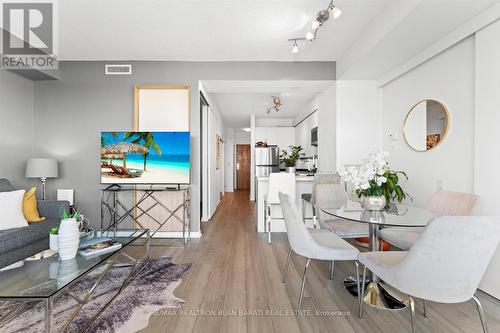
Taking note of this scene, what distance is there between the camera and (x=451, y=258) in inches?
48.6

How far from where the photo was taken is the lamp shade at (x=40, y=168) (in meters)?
3.27

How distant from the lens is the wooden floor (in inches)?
65.5

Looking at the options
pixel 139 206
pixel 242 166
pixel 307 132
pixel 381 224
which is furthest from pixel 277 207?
pixel 242 166

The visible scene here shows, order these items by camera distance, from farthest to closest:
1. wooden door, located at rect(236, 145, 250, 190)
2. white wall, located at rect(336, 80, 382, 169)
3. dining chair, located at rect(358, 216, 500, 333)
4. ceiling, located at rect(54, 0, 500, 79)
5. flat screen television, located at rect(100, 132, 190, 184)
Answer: wooden door, located at rect(236, 145, 250, 190), white wall, located at rect(336, 80, 382, 169), flat screen television, located at rect(100, 132, 190, 184), ceiling, located at rect(54, 0, 500, 79), dining chair, located at rect(358, 216, 500, 333)

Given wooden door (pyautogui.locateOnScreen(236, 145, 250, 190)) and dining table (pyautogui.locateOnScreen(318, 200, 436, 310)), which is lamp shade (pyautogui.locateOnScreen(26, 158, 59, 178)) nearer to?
dining table (pyautogui.locateOnScreen(318, 200, 436, 310))

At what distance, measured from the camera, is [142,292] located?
2.08 meters

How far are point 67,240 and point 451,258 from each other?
2401 mm

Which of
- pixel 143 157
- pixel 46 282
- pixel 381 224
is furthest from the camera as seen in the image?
pixel 143 157

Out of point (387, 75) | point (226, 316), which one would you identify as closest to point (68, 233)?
point (226, 316)

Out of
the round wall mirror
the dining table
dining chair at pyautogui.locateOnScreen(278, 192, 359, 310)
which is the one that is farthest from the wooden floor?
the round wall mirror

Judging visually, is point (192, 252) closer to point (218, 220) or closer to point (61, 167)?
point (218, 220)

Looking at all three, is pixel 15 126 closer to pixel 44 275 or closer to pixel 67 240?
pixel 67 240

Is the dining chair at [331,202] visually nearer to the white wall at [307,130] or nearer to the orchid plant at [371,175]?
the orchid plant at [371,175]

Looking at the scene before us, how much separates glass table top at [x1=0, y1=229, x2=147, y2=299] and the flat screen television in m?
1.67
